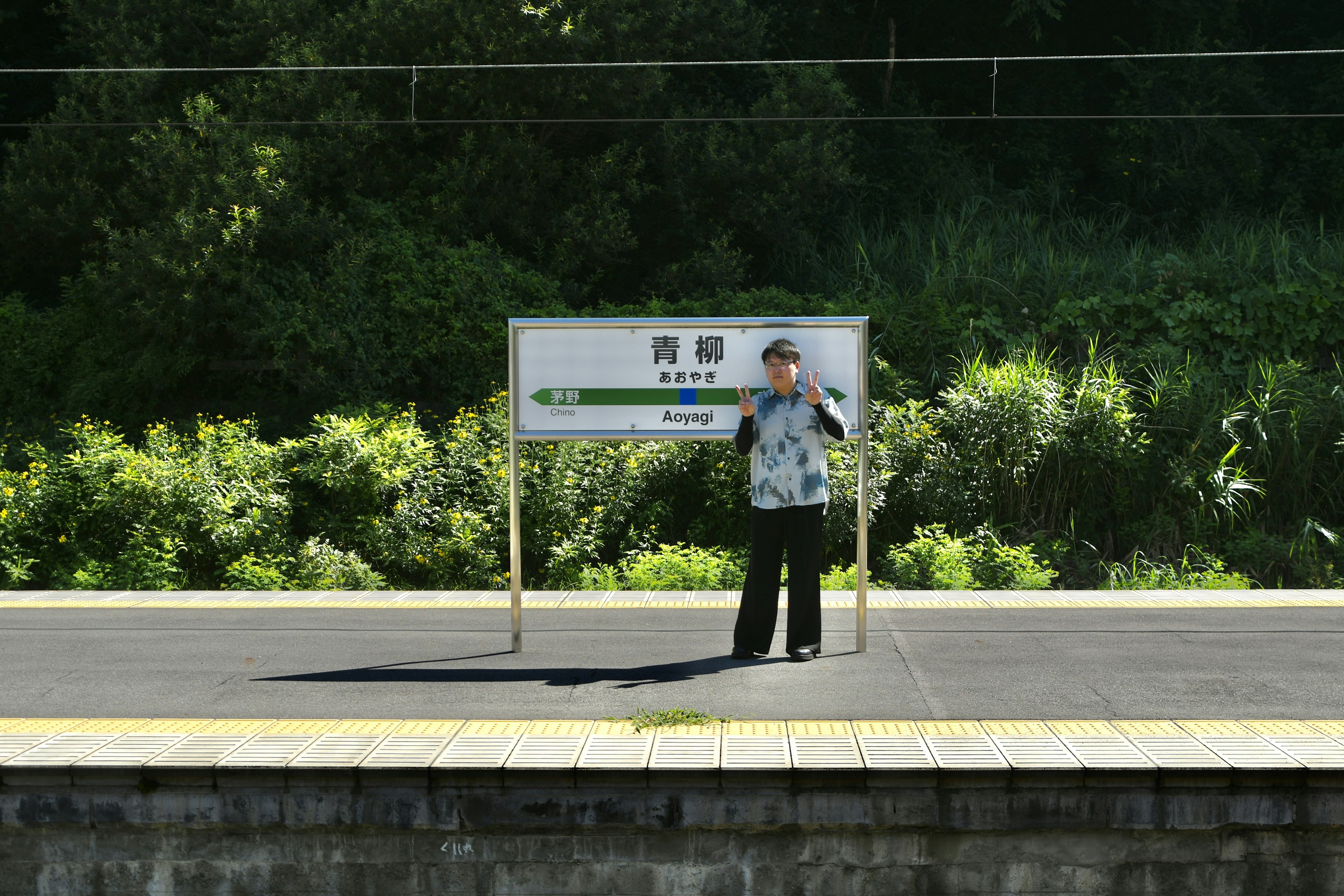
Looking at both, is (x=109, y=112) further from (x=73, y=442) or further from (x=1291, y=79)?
(x=1291, y=79)

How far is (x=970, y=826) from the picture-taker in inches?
161

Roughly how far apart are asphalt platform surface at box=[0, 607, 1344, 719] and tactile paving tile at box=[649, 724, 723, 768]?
15.4 inches

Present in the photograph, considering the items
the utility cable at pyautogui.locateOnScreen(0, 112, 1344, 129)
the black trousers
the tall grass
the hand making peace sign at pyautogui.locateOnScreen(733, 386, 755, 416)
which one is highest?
the utility cable at pyautogui.locateOnScreen(0, 112, 1344, 129)

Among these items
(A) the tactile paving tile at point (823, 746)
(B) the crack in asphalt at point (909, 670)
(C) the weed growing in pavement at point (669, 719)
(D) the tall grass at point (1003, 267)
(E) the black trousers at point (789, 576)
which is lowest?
(B) the crack in asphalt at point (909, 670)

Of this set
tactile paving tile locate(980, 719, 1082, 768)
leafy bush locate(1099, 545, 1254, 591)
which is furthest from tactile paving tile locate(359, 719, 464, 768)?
leafy bush locate(1099, 545, 1254, 591)

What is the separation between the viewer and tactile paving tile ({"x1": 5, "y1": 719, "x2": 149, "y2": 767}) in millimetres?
4164

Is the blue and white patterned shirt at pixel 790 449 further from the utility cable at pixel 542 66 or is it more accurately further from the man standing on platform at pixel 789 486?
the utility cable at pixel 542 66

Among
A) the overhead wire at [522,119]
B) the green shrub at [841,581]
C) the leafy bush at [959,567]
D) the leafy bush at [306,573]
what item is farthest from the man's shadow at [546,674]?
the overhead wire at [522,119]

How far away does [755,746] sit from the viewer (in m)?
4.38

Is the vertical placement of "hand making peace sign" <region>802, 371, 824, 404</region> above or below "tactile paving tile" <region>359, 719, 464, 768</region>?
above

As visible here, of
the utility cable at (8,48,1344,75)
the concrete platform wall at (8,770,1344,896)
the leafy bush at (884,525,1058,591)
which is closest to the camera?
the concrete platform wall at (8,770,1344,896)

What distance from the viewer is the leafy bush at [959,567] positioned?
9219 millimetres

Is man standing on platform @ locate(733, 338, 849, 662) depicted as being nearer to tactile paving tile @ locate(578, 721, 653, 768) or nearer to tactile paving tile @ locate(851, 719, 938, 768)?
tactile paving tile @ locate(851, 719, 938, 768)

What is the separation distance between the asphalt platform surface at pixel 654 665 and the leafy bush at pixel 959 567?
1.69 meters
